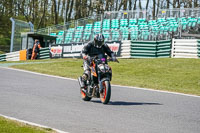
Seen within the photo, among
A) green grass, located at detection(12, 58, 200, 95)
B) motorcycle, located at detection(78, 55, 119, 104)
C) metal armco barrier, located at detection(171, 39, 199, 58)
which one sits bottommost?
green grass, located at detection(12, 58, 200, 95)

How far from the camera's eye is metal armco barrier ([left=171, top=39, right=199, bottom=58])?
77.8 feet

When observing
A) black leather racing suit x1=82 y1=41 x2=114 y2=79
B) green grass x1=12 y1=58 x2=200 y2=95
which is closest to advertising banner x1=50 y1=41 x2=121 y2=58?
green grass x1=12 y1=58 x2=200 y2=95

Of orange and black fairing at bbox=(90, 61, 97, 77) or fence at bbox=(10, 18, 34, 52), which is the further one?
fence at bbox=(10, 18, 34, 52)

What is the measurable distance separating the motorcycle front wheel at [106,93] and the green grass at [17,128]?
3054 mm

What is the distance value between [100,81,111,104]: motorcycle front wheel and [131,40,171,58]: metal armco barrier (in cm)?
1582

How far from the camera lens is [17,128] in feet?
19.6

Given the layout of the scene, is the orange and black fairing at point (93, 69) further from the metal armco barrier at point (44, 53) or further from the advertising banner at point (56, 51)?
the metal armco barrier at point (44, 53)

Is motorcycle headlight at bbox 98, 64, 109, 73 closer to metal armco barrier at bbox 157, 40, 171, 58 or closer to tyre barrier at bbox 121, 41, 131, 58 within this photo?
metal armco barrier at bbox 157, 40, 171, 58

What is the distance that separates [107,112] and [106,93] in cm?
111

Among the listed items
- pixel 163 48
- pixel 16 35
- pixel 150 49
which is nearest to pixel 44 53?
pixel 16 35

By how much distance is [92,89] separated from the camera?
10023 mm

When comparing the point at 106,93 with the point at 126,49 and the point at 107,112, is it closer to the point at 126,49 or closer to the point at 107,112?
the point at 107,112

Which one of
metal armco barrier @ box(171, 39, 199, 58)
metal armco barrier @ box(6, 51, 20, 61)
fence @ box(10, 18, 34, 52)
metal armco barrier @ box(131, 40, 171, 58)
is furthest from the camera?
fence @ box(10, 18, 34, 52)

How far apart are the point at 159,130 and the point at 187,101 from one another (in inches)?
171
